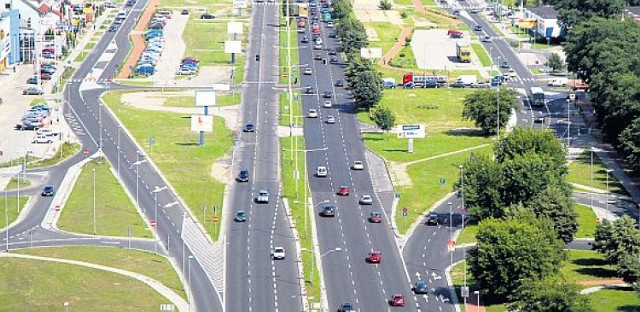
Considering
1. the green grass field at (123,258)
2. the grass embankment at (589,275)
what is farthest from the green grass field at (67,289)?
the grass embankment at (589,275)

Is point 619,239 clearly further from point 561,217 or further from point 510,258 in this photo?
point 510,258

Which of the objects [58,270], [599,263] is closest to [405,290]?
[599,263]

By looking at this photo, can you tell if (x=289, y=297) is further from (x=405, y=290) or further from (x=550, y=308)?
(x=550, y=308)

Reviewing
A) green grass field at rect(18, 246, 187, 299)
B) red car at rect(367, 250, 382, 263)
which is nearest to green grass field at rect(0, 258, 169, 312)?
green grass field at rect(18, 246, 187, 299)

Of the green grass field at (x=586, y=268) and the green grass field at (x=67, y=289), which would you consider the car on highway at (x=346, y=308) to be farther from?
the green grass field at (x=586, y=268)

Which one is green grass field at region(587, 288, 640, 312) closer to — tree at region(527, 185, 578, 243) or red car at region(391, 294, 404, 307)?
tree at region(527, 185, 578, 243)

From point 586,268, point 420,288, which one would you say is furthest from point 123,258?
point 586,268

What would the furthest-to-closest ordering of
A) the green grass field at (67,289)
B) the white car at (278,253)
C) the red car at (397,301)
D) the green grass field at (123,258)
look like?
the white car at (278,253), the green grass field at (123,258), the red car at (397,301), the green grass field at (67,289)
